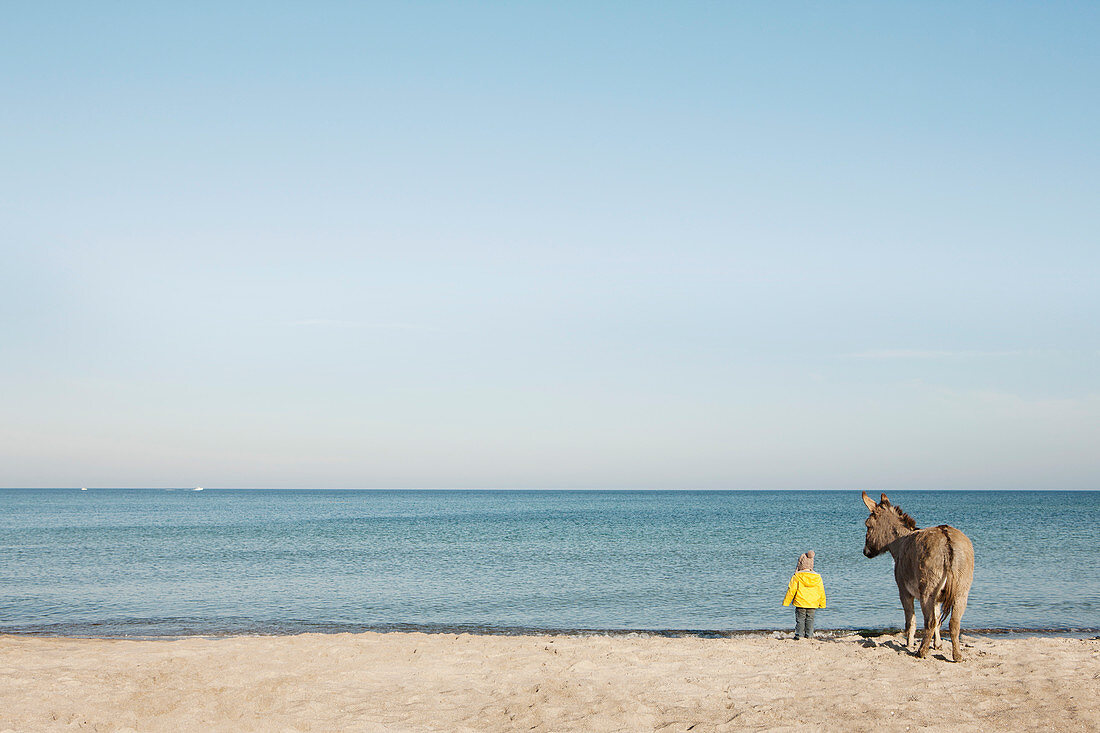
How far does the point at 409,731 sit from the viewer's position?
8242mm

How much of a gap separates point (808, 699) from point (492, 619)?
36.7 feet

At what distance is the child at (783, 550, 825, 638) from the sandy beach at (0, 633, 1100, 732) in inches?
34.4

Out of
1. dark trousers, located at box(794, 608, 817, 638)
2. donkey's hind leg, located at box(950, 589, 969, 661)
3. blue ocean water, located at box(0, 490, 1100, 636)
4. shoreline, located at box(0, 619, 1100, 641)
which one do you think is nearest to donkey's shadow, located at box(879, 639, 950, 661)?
donkey's hind leg, located at box(950, 589, 969, 661)

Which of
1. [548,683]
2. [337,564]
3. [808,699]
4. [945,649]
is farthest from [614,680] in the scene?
[337,564]

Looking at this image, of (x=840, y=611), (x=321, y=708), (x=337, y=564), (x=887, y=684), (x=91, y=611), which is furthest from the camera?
(x=337, y=564)

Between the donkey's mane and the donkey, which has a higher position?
the donkey's mane

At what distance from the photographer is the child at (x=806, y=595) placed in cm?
1389

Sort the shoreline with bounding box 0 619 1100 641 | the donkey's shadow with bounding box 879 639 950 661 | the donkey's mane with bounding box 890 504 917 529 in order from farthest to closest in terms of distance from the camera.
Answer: the shoreline with bounding box 0 619 1100 641 → the donkey's mane with bounding box 890 504 917 529 → the donkey's shadow with bounding box 879 639 950 661

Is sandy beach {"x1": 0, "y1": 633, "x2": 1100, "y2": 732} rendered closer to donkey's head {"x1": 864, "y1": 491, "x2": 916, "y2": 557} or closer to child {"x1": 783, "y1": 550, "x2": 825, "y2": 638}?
child {"x1": 783, "y1": 550, "x2": 825, "y2": 638}

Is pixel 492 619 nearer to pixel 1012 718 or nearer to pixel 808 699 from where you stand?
pixel 808 699

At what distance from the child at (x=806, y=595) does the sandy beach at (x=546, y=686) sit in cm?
87

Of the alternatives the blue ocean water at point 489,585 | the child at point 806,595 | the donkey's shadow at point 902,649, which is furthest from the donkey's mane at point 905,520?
the blue ocean water at point 489,585

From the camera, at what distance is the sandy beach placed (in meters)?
→ 8.55

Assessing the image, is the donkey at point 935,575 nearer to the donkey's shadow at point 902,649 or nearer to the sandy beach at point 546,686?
the donkey's shadow at point 902,649
